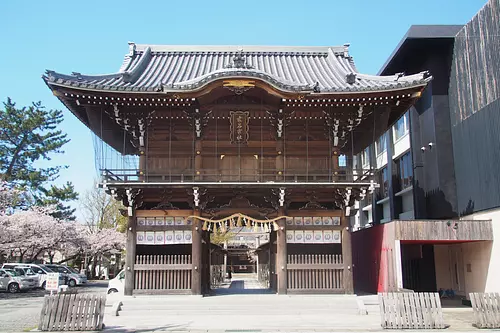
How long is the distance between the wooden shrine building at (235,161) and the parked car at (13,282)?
56.4 ft

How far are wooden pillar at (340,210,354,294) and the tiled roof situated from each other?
5784mm

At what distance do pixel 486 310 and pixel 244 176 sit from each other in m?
10.4

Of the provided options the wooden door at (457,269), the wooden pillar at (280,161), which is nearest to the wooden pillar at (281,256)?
the wooden pillar at (280,161)

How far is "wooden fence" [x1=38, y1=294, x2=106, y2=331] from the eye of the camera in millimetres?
13742

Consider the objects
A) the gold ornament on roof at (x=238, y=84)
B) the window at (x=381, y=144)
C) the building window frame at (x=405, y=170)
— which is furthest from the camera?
the window at (x=381, y=144)

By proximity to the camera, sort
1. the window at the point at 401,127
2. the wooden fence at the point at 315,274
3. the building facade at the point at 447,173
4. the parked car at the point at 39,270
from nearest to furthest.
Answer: the wooden fence at the point at 315,274, the building facade at the point at 447,173, the window at the point at 401,127, the parked car at the point at 39,270

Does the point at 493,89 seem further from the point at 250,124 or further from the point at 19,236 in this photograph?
the point at 19,236

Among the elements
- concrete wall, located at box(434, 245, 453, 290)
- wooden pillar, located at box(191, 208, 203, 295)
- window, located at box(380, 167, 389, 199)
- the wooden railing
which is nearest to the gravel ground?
wooden pillar, located at box(191, 208, 203, 295)

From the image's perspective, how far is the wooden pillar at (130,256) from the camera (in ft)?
60.6

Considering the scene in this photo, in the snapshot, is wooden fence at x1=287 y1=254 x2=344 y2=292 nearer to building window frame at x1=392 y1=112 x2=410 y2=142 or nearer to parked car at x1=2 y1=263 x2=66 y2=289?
building window frame at x1=392 y1=112 x2=410 y2=142

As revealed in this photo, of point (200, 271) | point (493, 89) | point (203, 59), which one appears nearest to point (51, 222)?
point (203, 59)

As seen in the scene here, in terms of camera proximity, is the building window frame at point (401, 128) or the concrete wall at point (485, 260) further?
the building window frame at point (401, 128)

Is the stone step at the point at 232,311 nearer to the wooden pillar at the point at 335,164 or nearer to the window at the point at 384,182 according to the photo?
the wooden pillar at the point at 335,164

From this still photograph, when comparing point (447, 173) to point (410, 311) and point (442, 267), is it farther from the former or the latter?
point (410, 311)
